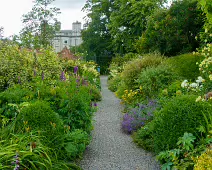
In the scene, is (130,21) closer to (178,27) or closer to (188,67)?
(178,27)

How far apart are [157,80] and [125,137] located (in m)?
2.84

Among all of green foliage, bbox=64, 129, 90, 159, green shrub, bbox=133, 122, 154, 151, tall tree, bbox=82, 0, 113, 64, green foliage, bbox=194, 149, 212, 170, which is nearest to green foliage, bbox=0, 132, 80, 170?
green foliage, bbox=64, 129, 90, 159

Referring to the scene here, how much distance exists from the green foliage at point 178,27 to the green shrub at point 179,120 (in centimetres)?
754

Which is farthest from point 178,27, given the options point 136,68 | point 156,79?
point 156,79

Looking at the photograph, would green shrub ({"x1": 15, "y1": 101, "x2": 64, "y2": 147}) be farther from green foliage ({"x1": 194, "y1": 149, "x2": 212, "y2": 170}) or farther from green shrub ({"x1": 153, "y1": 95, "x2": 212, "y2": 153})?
green foliage ({"x1": 194, "y1": 149, "x2": 212, "y2": 170})

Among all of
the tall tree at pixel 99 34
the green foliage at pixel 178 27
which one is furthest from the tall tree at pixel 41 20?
the green foliage at pixel 178 27

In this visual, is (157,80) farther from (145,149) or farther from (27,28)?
(27,28)

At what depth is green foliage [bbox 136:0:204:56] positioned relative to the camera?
11.1 m

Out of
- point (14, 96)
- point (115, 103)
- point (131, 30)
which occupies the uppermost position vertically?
point (131, 30)

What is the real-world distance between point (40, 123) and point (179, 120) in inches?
73.3

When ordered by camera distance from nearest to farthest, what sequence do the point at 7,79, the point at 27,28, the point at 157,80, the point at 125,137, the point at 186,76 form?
1. the point at 125,137
2. the point at 7,79
3. the point at 157,80
4. the point at 186,76
5. the point at 27,28

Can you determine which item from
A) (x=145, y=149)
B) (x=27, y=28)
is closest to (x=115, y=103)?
(x=145, y=149)

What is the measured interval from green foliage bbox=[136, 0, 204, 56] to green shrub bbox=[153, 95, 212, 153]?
7.54 metres

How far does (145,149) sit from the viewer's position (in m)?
4.77
